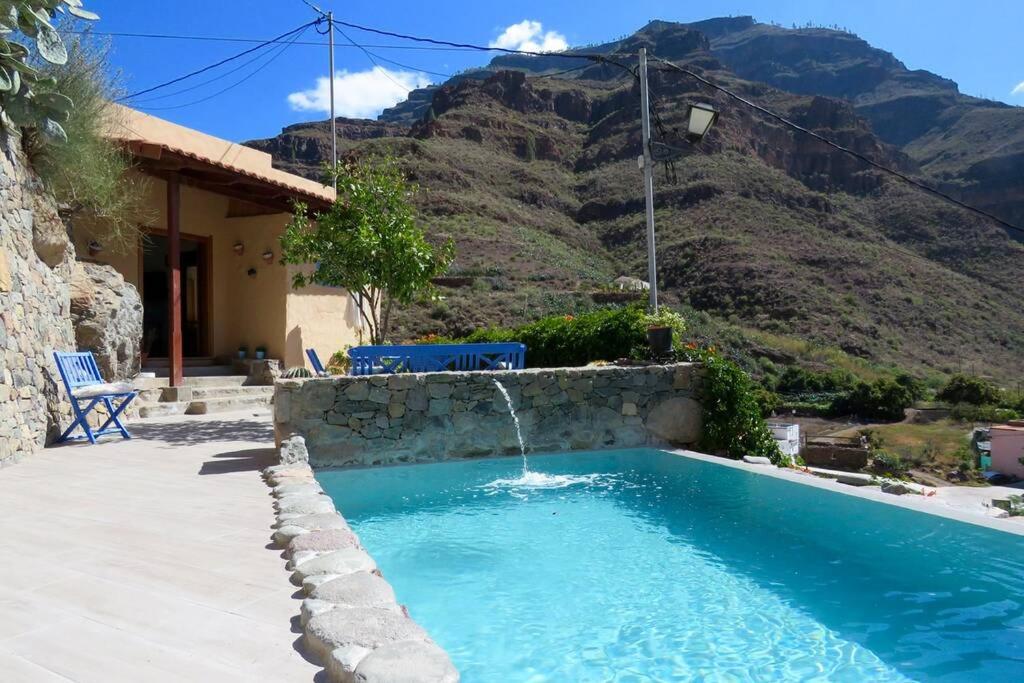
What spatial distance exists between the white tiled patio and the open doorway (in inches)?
275

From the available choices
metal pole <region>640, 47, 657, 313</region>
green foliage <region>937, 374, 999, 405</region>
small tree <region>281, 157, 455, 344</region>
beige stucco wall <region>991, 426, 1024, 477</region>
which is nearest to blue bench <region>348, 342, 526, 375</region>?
small tree <region>281, 157, 455, 344</region>

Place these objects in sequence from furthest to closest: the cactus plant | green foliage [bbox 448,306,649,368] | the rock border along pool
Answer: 1. green foliage [bbox 448,306,649,368]
2. the cactus plant
3. the rock border along pool

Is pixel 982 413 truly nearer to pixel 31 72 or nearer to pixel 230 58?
pixel 230 58

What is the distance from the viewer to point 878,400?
23766 millimetres

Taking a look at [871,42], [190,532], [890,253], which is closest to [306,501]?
[190,532]

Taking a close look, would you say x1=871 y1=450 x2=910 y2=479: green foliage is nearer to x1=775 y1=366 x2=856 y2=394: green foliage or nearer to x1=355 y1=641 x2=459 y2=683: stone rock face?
x1=355 y1=641 x2=459 y2=683: stone rock face

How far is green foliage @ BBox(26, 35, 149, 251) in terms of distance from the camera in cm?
735

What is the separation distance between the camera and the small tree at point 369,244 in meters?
8.30

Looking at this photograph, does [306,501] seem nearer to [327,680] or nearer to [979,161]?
[327,680]

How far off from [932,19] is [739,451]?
2195 cm

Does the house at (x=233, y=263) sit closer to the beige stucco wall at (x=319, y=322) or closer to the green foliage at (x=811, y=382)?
the beige stucco wall at (x=319, y=322)

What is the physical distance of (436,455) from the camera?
7.08 metres

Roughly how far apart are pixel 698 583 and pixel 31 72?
741 cm

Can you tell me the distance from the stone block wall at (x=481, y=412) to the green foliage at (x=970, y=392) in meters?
20.8
